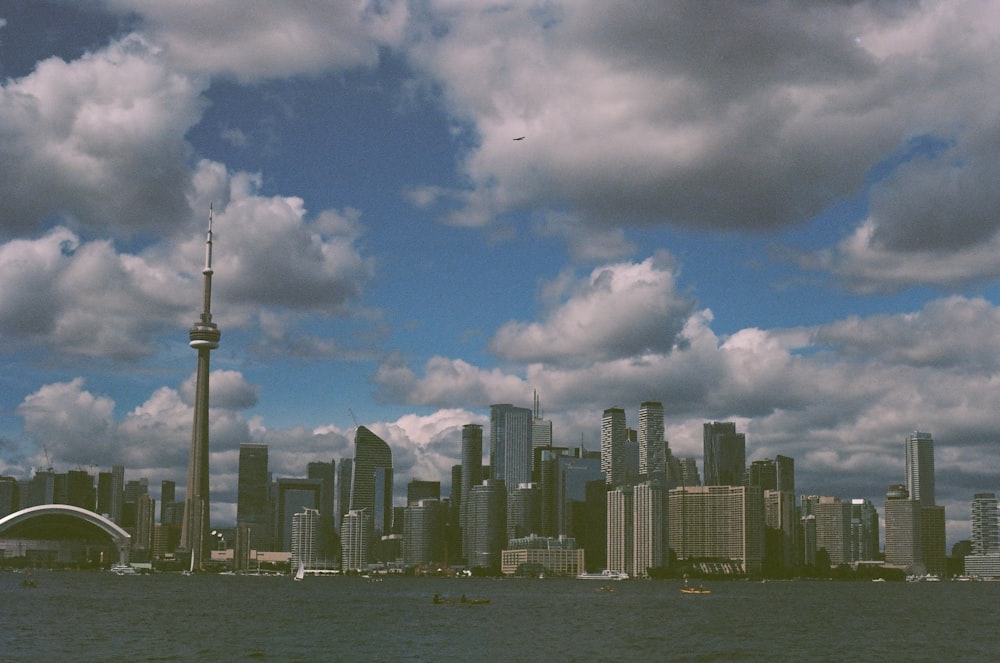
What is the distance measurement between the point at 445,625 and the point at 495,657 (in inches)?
1860

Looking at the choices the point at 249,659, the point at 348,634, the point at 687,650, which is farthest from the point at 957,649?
the point at 249,659

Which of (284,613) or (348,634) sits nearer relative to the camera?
(348,634)

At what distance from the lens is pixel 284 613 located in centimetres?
19462

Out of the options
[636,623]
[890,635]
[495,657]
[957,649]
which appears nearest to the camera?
[495,657]

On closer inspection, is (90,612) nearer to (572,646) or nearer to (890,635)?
(572,646)

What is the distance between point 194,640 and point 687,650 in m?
53.2

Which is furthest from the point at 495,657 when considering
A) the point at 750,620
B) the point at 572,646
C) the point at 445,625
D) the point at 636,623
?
the point at 750,620

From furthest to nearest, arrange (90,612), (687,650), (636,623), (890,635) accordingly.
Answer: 1. (90,612)
2. (636,623)
3. (890,635)
4. (687,650)

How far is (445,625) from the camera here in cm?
16488

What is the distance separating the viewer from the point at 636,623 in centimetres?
17500

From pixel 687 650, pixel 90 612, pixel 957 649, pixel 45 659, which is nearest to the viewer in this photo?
pixel 45 659

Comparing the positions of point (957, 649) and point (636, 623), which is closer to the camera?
point (957, 649)

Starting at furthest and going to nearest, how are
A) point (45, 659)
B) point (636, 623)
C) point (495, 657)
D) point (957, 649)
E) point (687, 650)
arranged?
1. point (636, 623)
2. point (957, 649)
3. point (687, 650)
4. point (495, 657)
5. point (45, 659)

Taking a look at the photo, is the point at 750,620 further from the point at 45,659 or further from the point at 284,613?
the point at 45,659
